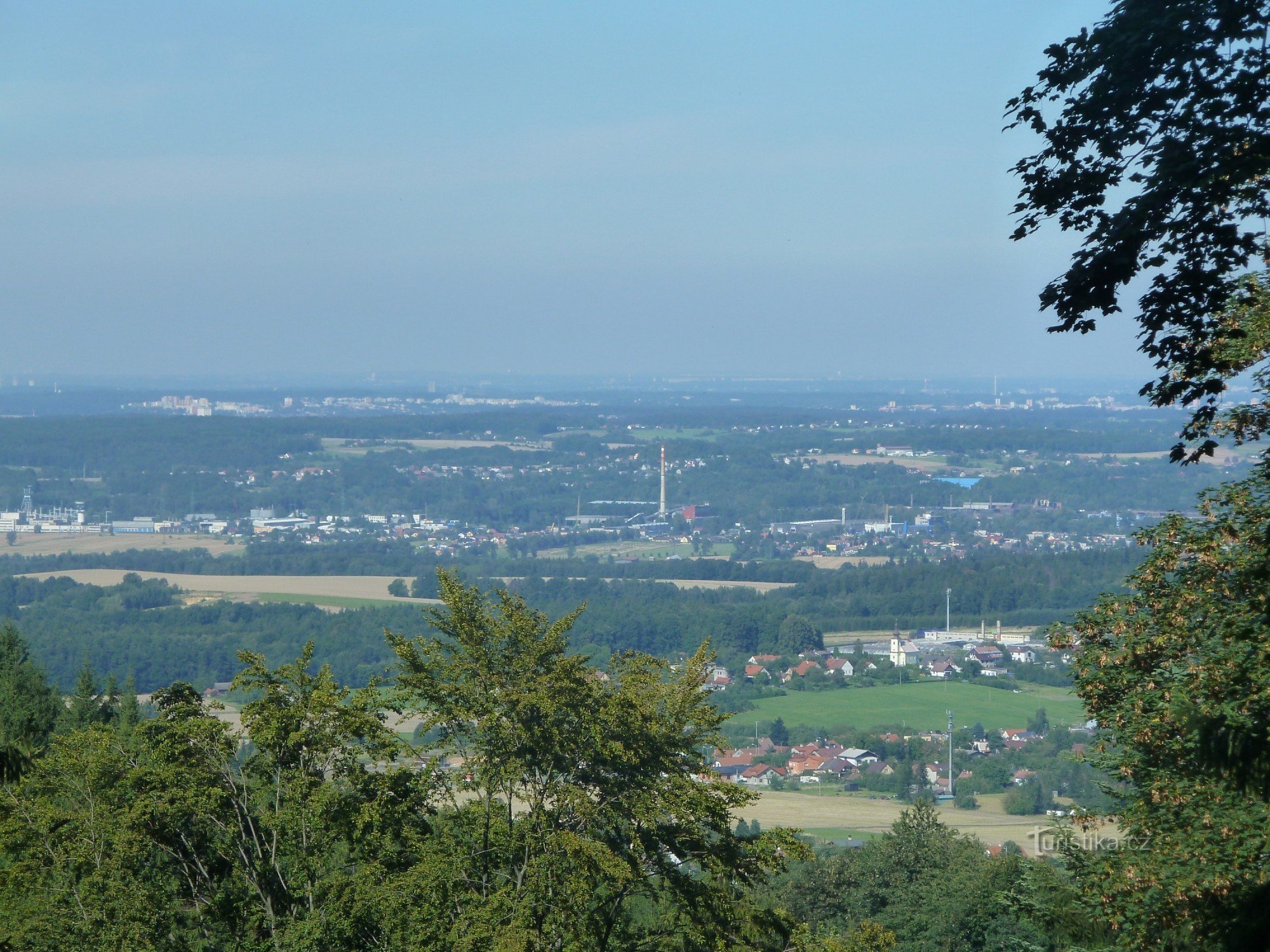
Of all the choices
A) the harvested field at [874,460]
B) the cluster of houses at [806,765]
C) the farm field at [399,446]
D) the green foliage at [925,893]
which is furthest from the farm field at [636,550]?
the green foliage at [925,893]

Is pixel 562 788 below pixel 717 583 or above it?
Answer: above

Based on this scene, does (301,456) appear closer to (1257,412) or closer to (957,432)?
(957,432)

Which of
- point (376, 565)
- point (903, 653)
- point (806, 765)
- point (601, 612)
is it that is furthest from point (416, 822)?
point (376, 565)

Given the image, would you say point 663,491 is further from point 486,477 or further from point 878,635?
point 878,635

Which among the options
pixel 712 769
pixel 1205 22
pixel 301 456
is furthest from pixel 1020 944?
pixel 301 456

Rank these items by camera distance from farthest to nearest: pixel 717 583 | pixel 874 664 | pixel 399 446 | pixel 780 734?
pixel 399 446
pixel 717 583
pixel 874 664
pixel 780 734

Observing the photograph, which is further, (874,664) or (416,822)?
(874,664)
